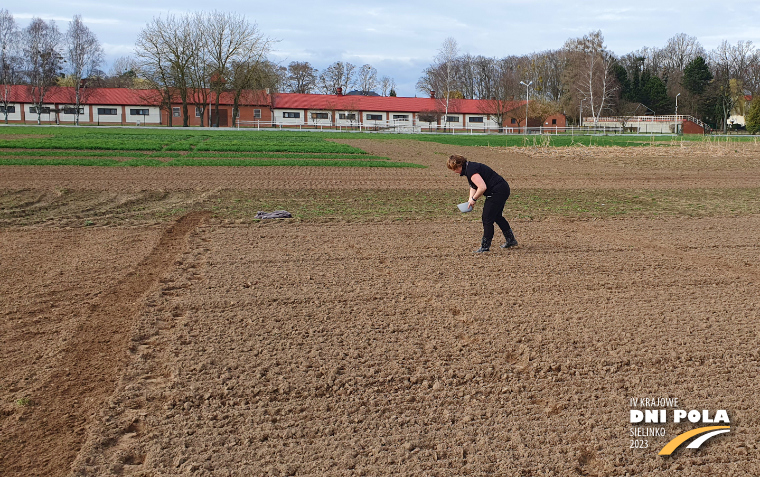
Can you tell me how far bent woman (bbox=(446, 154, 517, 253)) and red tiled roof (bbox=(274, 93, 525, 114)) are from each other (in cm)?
6932

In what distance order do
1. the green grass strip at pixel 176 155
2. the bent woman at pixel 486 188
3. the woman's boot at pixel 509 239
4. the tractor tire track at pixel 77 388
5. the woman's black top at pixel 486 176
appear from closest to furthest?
the tractor tire track at pixel 77 388, the bent woman at pixel 486 188, the woman's black top at pixel 486 176, the woman's boot at pixel 509 239, the green grass strip at pixel 176 155

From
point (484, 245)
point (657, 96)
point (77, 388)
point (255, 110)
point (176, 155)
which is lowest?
point (77, 388)

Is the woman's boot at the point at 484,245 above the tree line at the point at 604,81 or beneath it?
beneath

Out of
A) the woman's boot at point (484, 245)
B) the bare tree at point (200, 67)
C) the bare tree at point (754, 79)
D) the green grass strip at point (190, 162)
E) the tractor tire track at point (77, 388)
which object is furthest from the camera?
the bare tree at point (754, 79)

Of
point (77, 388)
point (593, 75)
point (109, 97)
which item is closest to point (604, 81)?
point (593, 75)

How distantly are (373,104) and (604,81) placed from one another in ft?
91.2

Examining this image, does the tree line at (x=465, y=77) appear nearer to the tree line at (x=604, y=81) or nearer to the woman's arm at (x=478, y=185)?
the tree line at (x=604, y=81)

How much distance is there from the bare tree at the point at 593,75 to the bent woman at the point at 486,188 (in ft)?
230

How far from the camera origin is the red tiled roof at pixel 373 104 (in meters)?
77.6

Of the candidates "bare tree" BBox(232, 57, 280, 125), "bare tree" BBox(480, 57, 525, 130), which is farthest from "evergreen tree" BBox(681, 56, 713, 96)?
"bare tree" BBox(232, 57, 280, 125)

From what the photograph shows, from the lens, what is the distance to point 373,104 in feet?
267

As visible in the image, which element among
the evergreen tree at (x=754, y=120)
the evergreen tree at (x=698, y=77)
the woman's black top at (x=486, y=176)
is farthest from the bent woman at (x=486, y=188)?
the evergreen tree at (x=698, y=77)

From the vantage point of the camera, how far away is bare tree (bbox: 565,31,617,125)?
259 feet

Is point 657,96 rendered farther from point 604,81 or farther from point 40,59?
point 40,59
